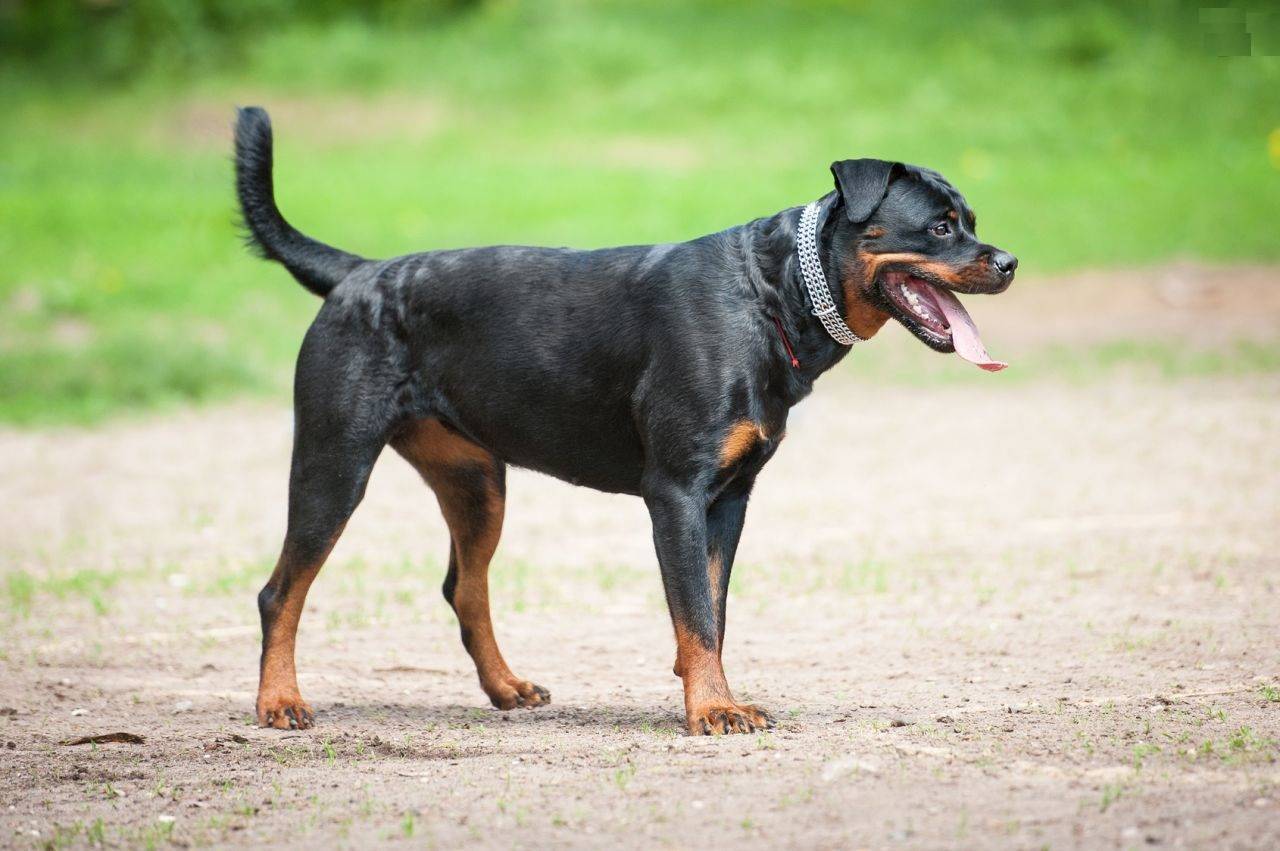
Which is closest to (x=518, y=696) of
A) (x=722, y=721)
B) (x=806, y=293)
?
(x=722, y=721)

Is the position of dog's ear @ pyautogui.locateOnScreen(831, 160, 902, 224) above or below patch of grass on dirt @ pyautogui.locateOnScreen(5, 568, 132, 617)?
above

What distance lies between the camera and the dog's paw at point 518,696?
5.96 metres

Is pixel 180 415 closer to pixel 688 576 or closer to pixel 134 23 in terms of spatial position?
pixel 688 576

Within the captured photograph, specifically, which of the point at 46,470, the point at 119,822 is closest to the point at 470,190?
the point at 46,470

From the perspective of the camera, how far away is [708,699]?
5129 mm

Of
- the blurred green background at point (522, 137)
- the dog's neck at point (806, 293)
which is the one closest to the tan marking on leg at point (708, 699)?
the dog's neck at point (806, 293)

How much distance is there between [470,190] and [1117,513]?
39.0 ft

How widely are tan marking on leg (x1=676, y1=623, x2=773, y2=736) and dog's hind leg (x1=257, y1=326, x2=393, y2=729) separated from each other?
4.45ft

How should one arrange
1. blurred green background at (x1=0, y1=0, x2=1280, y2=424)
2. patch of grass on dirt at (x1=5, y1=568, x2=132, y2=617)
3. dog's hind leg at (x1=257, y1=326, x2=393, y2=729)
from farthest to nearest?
blurred green background at (x1=0, y1=0, x2=1280, y2=424) → patch of grass on dirt at (x1=5, y1=568, x2=132, y2=617) → dog's hind leg at (x1=257, y1=326, x2=393, y2=729)

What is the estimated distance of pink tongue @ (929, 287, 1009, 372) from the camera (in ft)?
16.9

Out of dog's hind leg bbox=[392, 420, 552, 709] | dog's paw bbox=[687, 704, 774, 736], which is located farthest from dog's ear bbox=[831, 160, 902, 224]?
dog's hind leg bbox=[392, 420, 552, 709]

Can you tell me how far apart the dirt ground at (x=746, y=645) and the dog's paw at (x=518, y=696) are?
104 millimetres

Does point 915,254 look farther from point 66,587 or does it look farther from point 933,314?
point 66,587

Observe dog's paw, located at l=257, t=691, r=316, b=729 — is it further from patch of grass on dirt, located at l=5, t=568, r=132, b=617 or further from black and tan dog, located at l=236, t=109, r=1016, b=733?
patch of grass on dirt, located at l=5, t=568, r=132, b=617
